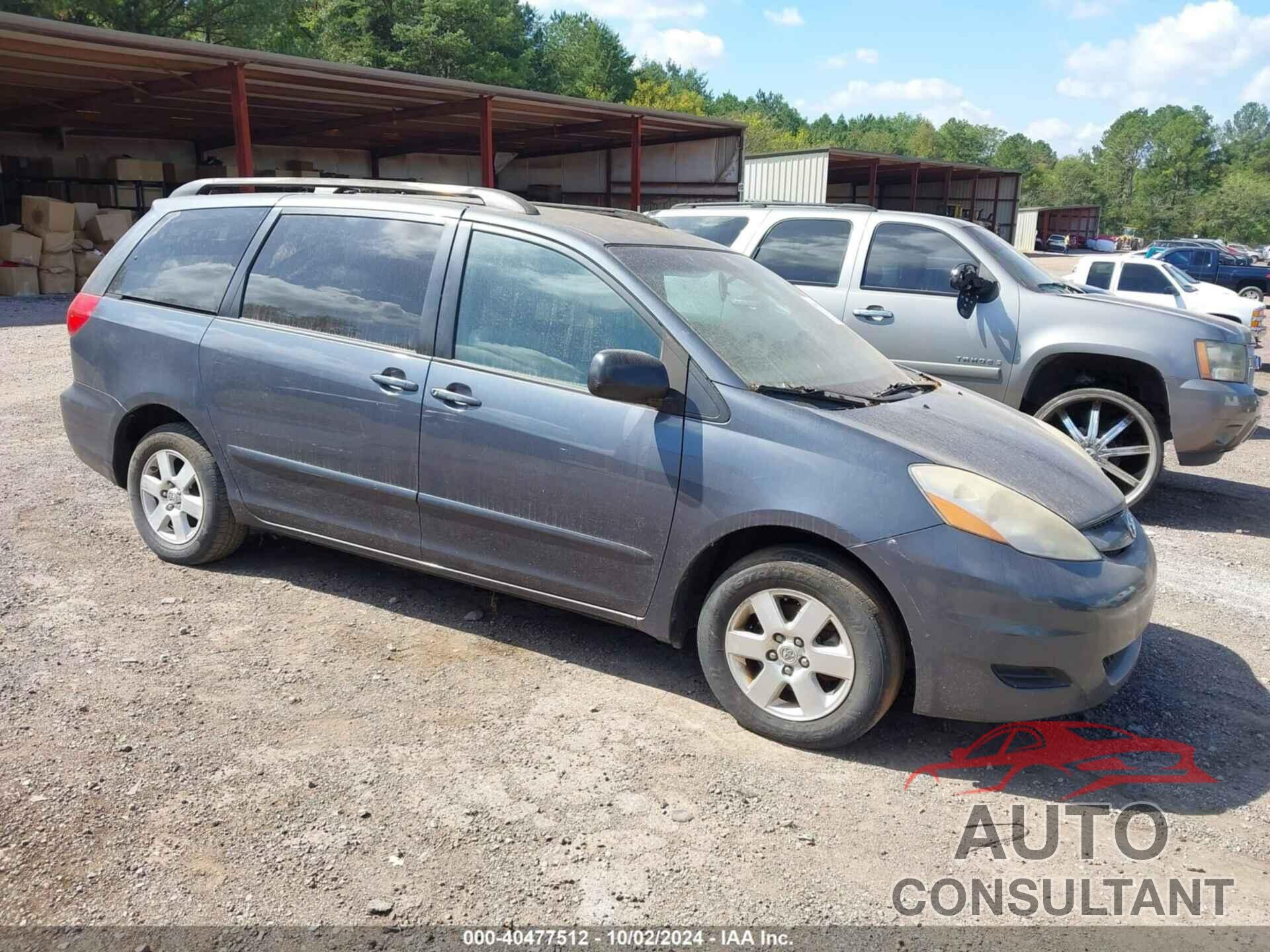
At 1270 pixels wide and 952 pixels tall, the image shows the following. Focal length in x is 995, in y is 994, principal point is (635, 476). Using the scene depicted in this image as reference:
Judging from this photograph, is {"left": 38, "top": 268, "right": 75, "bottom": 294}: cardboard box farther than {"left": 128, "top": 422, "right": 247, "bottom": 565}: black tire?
Yes

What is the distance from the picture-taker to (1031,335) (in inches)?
264

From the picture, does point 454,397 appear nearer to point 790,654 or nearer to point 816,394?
point 816,394

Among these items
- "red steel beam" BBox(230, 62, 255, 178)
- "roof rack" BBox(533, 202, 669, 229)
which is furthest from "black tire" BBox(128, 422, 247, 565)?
"red steel beam" BBox(230, 62, 255, 178)

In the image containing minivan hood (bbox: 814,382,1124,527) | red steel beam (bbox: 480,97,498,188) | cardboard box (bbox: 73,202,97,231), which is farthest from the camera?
cardboard box (bbox: 73,202,97,231)

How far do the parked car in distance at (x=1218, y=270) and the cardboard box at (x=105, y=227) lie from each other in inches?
975

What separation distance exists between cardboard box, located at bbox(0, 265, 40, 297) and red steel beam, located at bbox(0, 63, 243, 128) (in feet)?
10.5

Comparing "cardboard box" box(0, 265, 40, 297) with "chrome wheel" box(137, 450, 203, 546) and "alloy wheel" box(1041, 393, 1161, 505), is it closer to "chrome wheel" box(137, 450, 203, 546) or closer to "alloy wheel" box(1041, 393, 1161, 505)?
"chrome wheel" box(137, 450, 203, 546)

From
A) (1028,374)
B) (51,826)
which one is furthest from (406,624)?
(1028,374)

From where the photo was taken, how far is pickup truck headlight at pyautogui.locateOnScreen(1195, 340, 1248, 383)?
6.33 m

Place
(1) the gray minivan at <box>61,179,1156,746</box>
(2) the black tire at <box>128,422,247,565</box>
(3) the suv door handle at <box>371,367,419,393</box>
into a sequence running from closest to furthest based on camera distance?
(1) the gray minivan at <box>61,179,1156,746</box>, (3) the suv door handle at <box>371,367,419,393</box>, (2) the black tire at <box>128,422,247,565</box>

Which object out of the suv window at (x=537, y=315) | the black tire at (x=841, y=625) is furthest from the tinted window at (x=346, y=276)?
the black tire at (x=841, y=625)

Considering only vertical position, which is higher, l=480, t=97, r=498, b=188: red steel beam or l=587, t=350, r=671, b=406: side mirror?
l=480, t=97, r=498, b=188: red steel beam

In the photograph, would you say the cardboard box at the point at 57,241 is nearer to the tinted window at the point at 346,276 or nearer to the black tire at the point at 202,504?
the black tire at the point at 202,504

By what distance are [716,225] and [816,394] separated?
479cm
